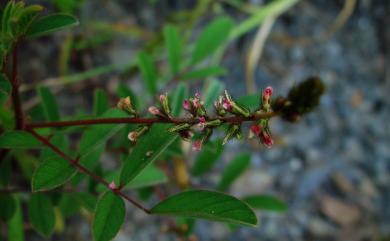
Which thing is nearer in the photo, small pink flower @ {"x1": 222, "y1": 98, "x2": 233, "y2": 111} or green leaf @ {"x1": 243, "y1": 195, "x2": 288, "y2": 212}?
small pink flower @ {"x1": 222, "y1": 98, "x2": 233, "y2": 111}

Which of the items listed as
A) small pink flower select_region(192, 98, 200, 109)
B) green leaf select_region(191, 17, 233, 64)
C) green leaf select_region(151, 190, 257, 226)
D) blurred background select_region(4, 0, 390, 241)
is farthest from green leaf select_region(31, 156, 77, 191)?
blurred background select_region(4, 0, 390, 241)

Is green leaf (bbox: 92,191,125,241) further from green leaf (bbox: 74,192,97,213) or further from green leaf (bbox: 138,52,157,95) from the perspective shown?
green leaf (bbox: 138,52,157,95)

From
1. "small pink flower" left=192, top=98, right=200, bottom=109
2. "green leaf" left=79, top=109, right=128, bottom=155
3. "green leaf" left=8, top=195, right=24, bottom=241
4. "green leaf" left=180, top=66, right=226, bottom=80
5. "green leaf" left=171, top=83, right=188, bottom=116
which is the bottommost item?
"green leaf" left=8, top=195, right=24, bottom=241

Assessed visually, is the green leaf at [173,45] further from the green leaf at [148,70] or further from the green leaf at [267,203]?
the green leaf at [267,203]

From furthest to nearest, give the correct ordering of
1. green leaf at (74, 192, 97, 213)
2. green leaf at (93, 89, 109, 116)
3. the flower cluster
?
green leaf at (93, 89, 109, 116) → green leaf at (74, 192, 97, 213) → the flower cluster

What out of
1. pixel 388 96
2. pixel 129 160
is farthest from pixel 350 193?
pixel 129 160

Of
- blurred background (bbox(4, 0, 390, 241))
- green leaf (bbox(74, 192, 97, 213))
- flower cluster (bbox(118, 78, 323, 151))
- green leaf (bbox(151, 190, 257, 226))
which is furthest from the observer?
blurred background (bbox(4, 0, 390, 241))

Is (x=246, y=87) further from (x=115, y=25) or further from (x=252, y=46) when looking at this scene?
(x=115, y=25)
